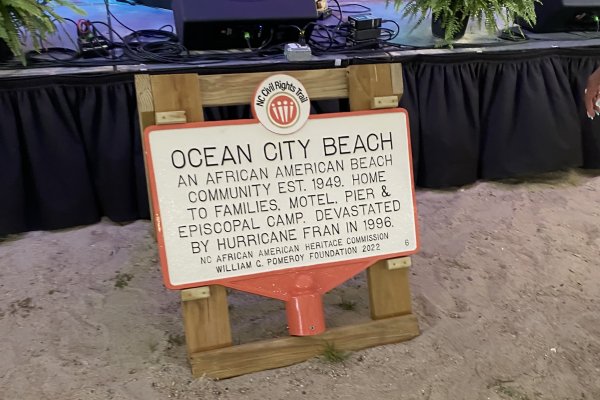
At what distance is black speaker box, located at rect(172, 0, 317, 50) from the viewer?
2094 mm

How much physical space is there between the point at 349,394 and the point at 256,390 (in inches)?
8.5

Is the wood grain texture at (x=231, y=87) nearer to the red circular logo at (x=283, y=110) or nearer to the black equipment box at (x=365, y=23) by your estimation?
the red circular logo at (x=283, y=110)

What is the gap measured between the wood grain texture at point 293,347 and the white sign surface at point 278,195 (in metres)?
0.18

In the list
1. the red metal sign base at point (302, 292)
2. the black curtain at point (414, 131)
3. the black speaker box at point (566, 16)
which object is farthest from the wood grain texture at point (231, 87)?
the black speaker box at point (566, 16)

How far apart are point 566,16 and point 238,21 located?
4.78ft

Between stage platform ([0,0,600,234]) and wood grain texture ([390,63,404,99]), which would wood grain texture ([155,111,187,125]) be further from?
stage platform ([0,0,600,234])

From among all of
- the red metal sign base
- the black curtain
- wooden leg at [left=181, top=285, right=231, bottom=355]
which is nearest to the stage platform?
the black curtain

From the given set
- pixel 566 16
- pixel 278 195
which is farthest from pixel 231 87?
pixel 566 16

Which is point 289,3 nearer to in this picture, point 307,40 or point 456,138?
point 307,40

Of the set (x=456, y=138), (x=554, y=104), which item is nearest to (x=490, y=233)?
(x=456, y=138)

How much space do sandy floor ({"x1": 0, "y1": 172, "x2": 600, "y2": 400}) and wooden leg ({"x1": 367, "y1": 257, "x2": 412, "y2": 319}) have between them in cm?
9

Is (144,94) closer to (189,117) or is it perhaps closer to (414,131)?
(189,117)

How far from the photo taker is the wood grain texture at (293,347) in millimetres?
1343

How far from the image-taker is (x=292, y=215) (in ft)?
4.51
